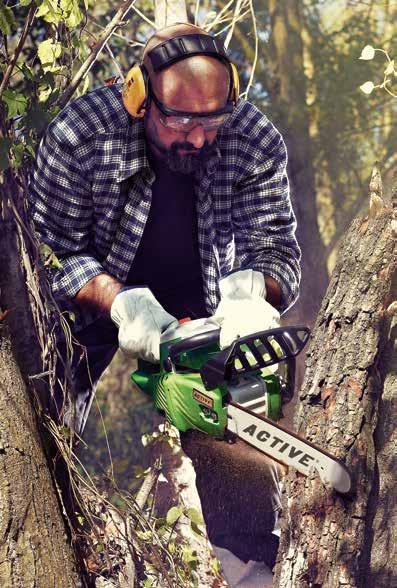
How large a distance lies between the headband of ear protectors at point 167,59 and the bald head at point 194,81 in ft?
0.05

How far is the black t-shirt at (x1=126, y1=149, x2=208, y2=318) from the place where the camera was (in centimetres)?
239

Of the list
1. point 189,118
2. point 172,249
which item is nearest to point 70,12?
point 189,118

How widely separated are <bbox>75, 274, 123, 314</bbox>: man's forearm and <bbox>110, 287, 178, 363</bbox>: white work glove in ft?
0.23

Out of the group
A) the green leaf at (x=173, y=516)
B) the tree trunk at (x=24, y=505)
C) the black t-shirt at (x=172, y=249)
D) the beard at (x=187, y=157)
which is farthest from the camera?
the green leaf at (x=173, y=516)

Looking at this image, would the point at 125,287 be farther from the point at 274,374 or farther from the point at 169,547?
the point at 169,547

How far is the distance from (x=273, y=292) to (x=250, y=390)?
579 millimetres

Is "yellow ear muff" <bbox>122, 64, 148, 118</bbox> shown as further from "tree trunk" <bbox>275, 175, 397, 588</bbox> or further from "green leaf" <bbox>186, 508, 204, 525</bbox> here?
"green leaf" <bbox>186, 508, 204, 525</bbox>

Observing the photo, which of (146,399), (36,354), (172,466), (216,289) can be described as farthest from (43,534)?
(146,399)

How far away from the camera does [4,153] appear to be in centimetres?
192

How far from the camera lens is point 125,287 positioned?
2.23 metres

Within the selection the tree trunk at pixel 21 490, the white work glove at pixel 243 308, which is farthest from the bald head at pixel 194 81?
the tree trunk at pixel 21 490

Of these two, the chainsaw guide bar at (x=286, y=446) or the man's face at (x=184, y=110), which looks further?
the man's face at (x=184, y=110)

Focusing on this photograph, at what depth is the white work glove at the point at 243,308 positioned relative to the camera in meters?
1.99

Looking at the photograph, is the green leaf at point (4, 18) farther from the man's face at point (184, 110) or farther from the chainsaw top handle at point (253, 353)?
the chainsaw top handle at point (253, 353)
